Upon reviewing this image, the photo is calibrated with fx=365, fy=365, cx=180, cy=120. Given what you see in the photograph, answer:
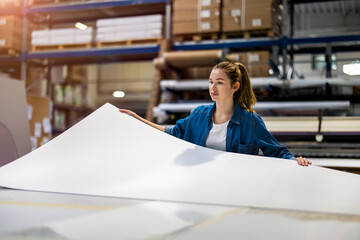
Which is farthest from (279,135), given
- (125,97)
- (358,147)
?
(125,97)

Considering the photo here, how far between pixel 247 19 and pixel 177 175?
3.78 metres

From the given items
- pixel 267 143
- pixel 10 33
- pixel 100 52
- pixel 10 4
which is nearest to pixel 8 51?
pixel 10 33

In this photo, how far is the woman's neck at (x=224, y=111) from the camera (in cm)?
203

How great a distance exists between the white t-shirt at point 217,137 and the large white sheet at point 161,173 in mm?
348

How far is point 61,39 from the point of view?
20.0 ft

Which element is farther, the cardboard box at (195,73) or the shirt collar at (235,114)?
the cardboard box at (195,73)

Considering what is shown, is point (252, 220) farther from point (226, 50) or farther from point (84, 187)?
point (226, 50)

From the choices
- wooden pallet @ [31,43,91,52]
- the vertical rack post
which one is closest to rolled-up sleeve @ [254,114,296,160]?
wooden pallet @ [31,43,91,52]

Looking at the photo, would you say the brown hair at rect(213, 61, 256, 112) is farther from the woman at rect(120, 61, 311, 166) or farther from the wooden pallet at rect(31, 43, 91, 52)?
the wooden pallet at rect(31, 43, 91, 52)

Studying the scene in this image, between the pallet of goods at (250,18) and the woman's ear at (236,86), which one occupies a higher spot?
the pallet of goods at (250,18)

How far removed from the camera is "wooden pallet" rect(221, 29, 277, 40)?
4.86m

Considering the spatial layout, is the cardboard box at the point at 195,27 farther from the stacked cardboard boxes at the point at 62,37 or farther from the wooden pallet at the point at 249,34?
the stacked cardboard boxes at the point at 62,37

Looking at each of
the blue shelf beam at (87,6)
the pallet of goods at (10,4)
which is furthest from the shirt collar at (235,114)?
the pallet of goods at (10,4)

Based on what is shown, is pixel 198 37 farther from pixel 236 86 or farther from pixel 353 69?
pixel 236 86
